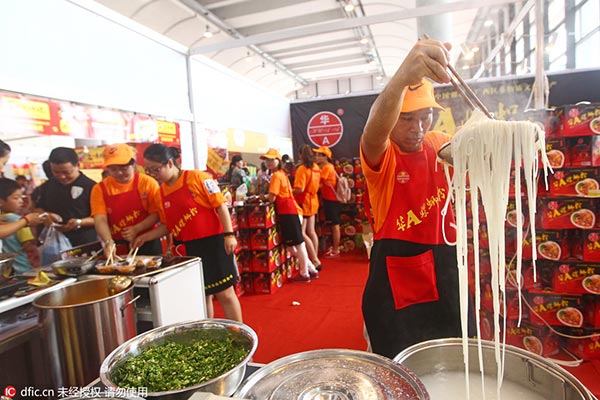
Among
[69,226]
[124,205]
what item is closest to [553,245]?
[124,205]

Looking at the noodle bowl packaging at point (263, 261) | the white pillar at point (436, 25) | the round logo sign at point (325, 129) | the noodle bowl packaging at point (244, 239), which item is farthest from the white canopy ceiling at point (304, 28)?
the noodle bowl packaging at point (263, 261)

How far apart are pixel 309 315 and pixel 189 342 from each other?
3.07 metres

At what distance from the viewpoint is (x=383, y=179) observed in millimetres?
1609

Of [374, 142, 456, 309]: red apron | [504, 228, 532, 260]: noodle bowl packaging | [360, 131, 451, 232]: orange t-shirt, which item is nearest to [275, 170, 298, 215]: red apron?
[504, 228, 532, 260]: noodle bowl packaging

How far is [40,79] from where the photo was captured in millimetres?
2900

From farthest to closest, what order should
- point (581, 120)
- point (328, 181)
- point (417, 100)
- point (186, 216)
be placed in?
point (328, 181) < point (186, 216) < point (581, 120) < point (417, 100)

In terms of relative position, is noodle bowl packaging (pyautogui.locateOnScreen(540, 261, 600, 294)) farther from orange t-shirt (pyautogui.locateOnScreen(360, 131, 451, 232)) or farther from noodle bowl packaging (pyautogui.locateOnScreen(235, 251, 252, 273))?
noodle bowl packaging (pyautogui.locateOnScreen(235, 251, 252, 273))

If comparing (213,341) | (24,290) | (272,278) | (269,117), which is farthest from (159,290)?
(269,117)

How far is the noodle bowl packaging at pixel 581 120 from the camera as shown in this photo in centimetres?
262

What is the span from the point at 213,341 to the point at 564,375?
0.96 meters

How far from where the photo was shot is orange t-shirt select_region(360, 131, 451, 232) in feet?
5.16

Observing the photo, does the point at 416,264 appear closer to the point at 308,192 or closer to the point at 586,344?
the point at 586,344

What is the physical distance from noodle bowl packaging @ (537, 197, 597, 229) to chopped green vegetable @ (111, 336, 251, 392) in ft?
8.80

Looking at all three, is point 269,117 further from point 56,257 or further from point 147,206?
point 56,257
